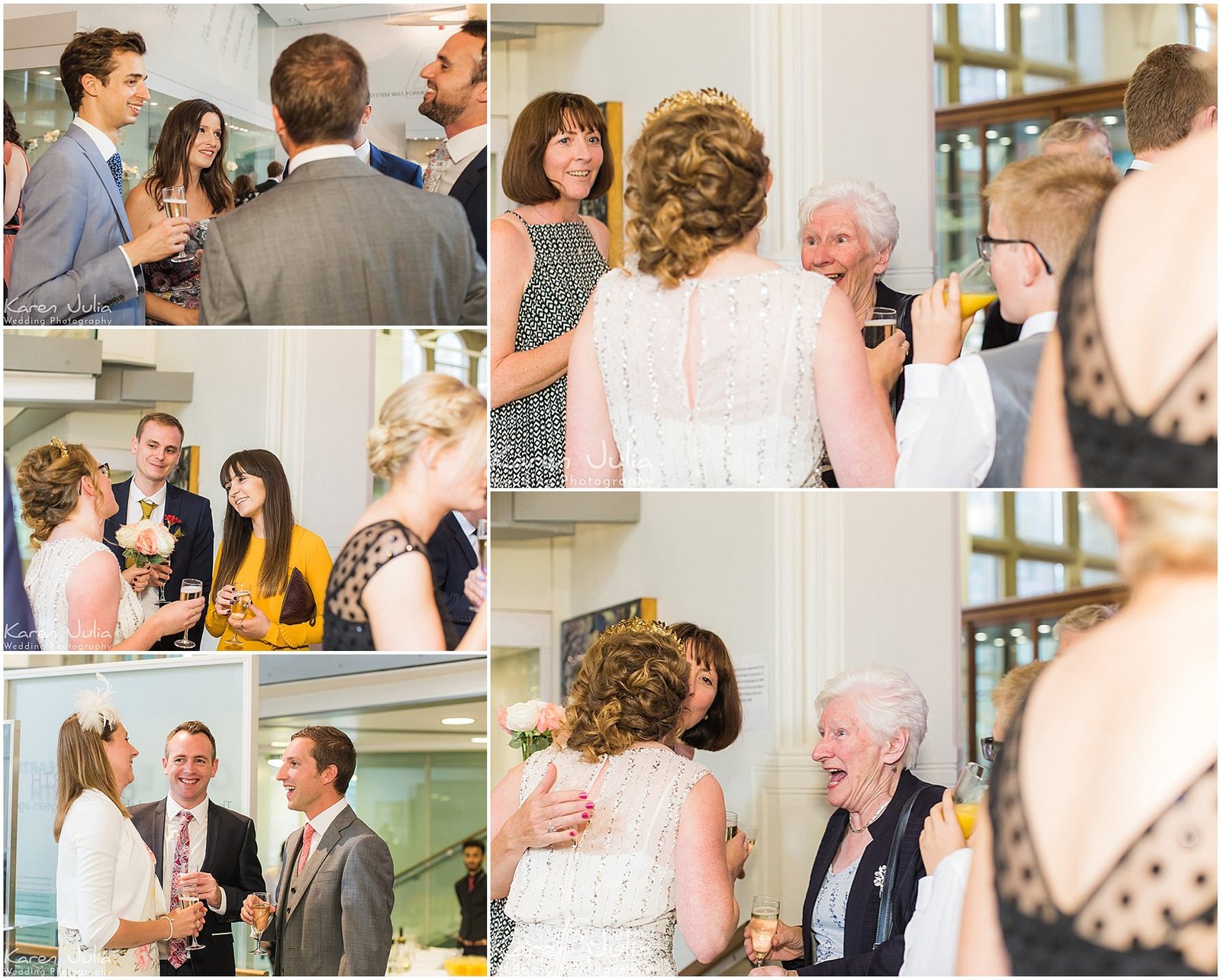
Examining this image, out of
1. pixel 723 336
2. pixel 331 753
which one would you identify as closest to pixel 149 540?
pixel 331 753

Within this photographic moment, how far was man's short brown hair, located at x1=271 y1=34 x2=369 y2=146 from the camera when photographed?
2.61m

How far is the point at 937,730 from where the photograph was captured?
3131mm

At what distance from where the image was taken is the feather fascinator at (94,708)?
8.74 ft

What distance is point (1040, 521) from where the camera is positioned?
768cm

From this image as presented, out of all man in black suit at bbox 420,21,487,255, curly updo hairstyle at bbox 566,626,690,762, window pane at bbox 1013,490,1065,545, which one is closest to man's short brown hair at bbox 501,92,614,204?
man in black suit at bbox 420,21,487,255

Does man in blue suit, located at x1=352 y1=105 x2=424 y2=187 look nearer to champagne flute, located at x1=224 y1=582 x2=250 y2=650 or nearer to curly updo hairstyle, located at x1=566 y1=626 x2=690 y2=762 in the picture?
champagne flute, located at x1=224 y1=582 x2=250 y2=650

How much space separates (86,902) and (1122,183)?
2207mm

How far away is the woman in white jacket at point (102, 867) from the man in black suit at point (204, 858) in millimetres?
25

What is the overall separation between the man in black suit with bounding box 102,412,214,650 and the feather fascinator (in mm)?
129

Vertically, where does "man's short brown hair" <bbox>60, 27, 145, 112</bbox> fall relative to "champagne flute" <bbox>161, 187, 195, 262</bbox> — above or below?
above

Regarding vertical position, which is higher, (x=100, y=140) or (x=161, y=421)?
(x=100, y=140)

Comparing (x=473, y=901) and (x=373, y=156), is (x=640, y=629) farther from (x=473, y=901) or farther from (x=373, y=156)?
(x=373, y=156)

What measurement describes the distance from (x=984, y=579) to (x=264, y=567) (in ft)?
16.7

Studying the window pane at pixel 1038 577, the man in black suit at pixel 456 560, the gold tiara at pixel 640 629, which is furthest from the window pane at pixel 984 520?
the man in black suit at pixel 456 560
